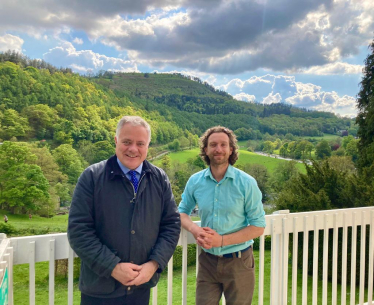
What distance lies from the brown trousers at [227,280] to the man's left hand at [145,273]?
355 millimetres

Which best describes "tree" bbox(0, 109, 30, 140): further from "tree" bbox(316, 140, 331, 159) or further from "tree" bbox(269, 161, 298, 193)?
"tree" bbox(316, 140, 331, 159)

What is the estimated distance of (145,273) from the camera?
111 centimetres

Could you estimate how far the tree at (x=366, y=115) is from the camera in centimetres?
837

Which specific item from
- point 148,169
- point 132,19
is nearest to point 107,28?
point 132,19

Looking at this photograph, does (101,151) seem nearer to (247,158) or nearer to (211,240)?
(247,158)

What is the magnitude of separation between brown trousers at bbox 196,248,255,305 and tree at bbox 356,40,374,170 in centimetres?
746

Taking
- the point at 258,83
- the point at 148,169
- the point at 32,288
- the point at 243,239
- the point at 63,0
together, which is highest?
the point at 63,0

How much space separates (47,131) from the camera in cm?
2639

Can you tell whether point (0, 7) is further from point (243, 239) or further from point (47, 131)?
point (243, 239)

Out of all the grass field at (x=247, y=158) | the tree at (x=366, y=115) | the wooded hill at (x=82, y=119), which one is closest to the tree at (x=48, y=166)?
the wooded hill at (x=82, y=119)

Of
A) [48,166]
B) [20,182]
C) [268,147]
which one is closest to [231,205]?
[20,182]

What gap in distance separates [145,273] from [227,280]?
17.3 inches

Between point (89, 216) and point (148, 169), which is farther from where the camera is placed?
point (148, 169)

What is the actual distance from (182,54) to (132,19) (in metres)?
10.1
